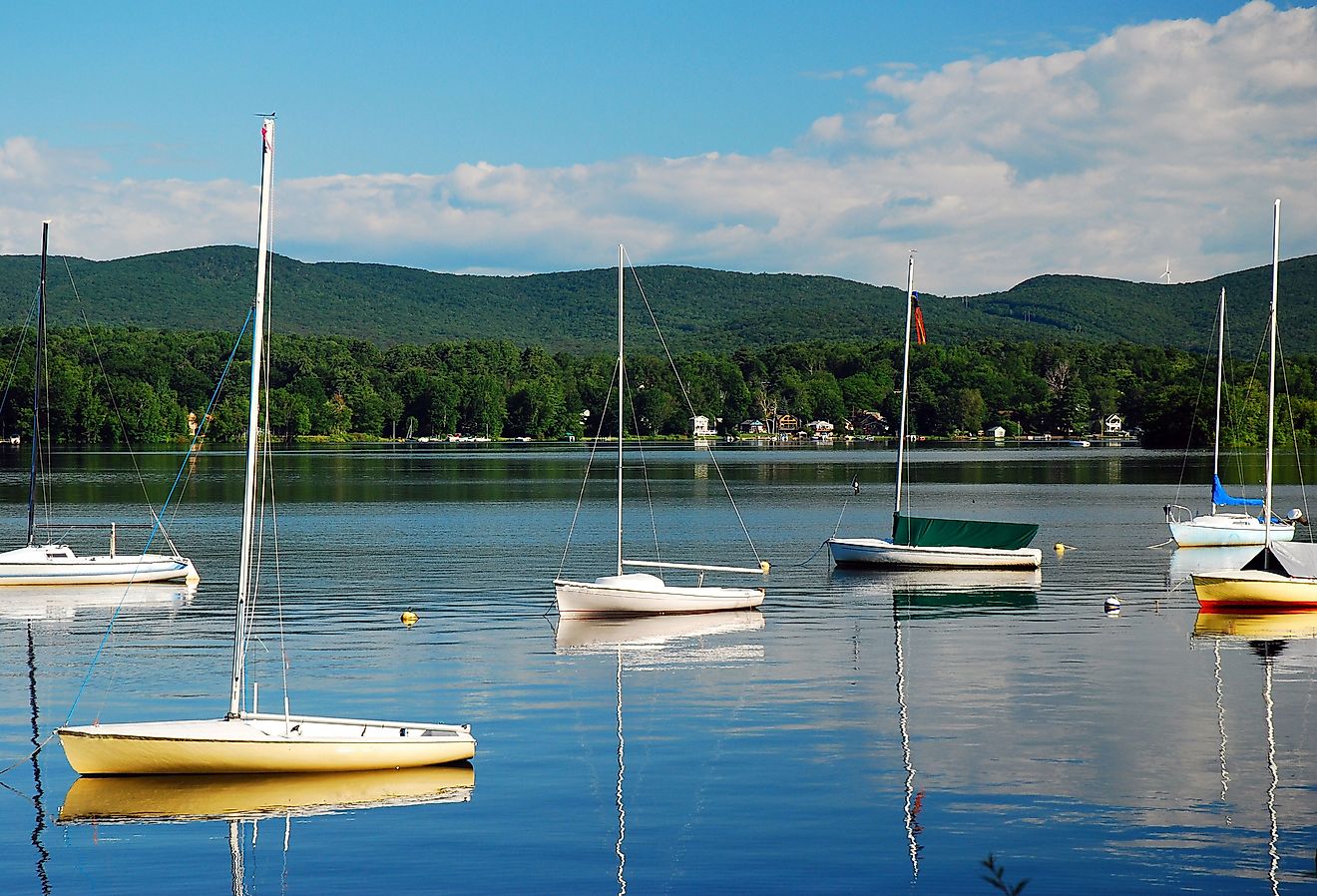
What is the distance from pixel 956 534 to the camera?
55.7m

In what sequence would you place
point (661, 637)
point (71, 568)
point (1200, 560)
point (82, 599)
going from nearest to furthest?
point (661, 637), point (82, 599), point (71, 568), point (1200, 560)

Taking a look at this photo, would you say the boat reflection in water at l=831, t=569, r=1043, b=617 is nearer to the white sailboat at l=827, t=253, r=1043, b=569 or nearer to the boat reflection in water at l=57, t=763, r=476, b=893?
the white sailboat at l=827, t=253, r=1043, b=569

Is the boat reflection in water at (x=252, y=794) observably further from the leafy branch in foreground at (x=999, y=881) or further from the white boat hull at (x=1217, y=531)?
the white boat hull at (x=1217, y=531)

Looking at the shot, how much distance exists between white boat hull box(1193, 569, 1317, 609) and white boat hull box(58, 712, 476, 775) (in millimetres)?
26828

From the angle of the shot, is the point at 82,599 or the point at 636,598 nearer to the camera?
the point at 636,598

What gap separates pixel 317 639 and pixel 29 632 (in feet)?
26.1

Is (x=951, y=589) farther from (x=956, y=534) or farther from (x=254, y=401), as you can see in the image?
(x=254, y=401)

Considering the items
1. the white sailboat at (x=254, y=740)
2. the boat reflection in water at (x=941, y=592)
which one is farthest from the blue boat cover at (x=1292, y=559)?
the white sailboat at (x=254, y=740)

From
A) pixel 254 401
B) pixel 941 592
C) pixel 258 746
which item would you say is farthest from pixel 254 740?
pixel 941 592

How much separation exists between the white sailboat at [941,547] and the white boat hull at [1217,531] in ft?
44.7

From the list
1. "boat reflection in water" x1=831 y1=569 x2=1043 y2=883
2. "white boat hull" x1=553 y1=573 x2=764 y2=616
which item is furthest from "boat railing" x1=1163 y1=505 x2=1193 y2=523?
"white boat hull" x1=553 y1=573 x2=764 y2=616

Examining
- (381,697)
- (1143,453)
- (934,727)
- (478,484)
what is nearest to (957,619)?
(934,727)

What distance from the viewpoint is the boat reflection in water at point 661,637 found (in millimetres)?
35562

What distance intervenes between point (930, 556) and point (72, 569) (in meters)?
29.6
